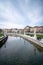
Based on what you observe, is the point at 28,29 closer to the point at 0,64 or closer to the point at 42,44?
the point at 42,44

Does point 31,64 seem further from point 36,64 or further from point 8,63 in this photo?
point 8,63

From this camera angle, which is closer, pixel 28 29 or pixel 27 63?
pixel 27 63

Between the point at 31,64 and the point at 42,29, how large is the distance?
113m

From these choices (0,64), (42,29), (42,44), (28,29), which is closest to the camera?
(0,64)

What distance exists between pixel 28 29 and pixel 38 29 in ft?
47.4

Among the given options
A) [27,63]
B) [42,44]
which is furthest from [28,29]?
[27,63]

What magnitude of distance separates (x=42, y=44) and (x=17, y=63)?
42.4 feet

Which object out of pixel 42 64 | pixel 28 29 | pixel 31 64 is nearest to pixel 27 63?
pixel 31 64

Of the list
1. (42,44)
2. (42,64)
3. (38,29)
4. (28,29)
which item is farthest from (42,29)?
(42,64)

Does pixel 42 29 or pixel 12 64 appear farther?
pixel 42 29

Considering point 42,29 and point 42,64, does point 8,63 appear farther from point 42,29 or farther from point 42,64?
point 42,29

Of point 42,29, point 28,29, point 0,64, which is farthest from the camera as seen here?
point 28,29

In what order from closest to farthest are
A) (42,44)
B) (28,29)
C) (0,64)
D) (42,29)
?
(0,64) → (42,44) → (42,29) → (28,29)

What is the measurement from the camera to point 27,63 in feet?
52.5
